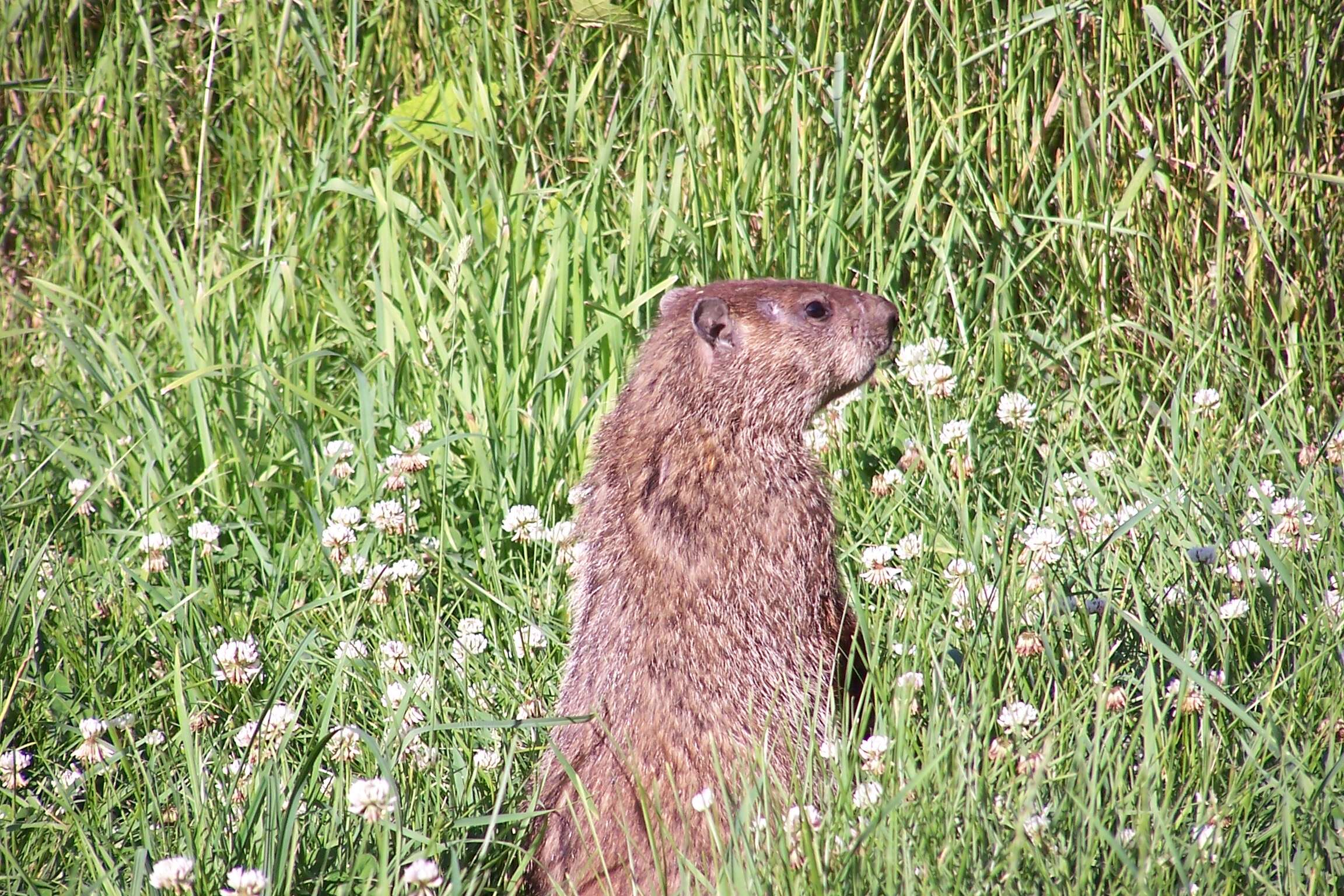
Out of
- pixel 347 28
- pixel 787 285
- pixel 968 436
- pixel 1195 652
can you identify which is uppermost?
pixel 347 28

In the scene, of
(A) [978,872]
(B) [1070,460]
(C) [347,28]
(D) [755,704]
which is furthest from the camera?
(C) [347,28]

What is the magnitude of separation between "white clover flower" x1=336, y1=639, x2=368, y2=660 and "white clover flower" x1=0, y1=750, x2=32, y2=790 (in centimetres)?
71

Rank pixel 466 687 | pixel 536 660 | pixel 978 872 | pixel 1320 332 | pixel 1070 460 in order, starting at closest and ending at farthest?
pixel 978 872
pixel 466 687
pixel 536 660
pixel 1070 460
pixel 1320 332

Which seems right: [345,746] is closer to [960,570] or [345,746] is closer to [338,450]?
[338,450]

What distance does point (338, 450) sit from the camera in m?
3.81

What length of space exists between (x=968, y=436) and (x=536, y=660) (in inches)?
53.5

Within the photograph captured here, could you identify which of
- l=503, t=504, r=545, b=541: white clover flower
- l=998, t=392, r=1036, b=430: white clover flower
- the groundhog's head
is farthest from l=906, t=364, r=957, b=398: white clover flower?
l=503, t=504, r=545, b=541: white clover flower

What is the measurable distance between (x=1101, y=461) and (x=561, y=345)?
177 cm

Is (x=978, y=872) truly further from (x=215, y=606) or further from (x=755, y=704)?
(x=215, y=606)

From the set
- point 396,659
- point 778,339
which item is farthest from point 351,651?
point 778,339

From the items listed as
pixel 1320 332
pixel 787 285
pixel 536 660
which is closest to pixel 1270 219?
pixel 1320 332

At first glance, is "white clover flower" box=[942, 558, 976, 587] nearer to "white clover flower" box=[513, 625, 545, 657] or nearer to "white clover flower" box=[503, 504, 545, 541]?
"white clover flower" box=[513, 625, 545, 657]

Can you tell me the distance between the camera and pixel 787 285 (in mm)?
3428

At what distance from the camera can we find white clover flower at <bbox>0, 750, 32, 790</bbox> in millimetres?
2795
